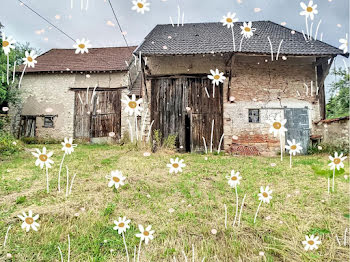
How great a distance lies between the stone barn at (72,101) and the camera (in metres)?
9.67

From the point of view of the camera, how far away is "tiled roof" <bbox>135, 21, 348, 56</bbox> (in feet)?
21.2

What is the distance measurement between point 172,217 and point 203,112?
564cm

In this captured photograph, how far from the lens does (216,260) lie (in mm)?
1397

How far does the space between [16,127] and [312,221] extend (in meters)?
12.2

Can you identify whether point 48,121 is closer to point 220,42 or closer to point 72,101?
point 72,101

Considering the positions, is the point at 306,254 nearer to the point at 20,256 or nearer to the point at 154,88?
the point at 20,256

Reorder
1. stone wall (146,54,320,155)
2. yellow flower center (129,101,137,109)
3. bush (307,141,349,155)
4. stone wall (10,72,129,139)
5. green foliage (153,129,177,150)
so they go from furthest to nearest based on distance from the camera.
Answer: stone wall (10,72,129,139) → stone wall (146,54,320,155) → green foliage (153,129,177,150) → bush (307,141,349,155) → yellow flower center (129,101,137,109)

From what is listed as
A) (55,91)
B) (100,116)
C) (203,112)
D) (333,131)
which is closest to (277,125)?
(203,112)

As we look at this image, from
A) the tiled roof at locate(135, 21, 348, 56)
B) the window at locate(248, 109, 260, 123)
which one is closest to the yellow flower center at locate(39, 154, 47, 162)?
the tiled roof at locate(135, 21, 348, 56)

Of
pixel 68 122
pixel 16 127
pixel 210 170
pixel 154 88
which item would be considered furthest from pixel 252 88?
pixel 16 127

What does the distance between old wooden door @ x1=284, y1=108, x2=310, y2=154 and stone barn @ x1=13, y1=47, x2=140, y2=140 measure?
658 centimetres

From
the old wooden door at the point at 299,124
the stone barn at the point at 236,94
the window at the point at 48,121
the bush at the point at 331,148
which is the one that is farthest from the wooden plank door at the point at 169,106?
the window at the point at 48,121

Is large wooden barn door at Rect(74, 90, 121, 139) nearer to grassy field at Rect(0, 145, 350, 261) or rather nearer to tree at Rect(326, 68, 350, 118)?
grassy field at Rect(0, 145, 350, 261)

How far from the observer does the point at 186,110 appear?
7344 mm
